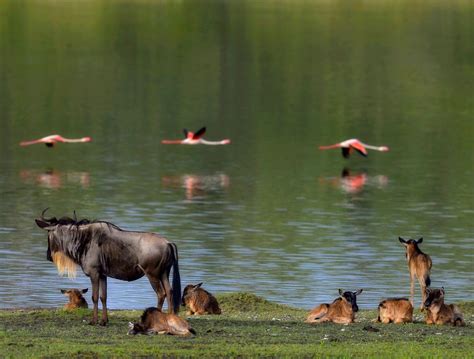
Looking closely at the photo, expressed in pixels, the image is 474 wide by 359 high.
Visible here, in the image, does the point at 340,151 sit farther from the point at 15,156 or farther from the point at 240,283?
the point at 240,283

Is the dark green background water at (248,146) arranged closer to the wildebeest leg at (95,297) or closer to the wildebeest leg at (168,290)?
the wildebeest leg at (95,297)

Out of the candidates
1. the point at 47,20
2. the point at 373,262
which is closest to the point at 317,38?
the point at 47,20

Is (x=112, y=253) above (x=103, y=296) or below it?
above

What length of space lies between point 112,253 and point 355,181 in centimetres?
2712

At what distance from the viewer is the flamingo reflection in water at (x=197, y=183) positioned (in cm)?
4119

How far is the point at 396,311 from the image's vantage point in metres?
18.2

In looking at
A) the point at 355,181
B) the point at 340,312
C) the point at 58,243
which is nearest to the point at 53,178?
the point at 355,181

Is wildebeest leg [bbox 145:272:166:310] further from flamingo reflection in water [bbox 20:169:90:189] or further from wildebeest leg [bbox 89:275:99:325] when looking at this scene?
flamingo reflection in water [bbox 20:169:90:189]

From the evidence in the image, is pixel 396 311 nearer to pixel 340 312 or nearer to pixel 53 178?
pixel 340 312

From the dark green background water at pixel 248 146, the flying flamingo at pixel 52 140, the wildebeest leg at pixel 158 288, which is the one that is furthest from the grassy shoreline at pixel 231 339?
the flying flamingo at pixel 52 140

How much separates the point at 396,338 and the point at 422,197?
79.1ft

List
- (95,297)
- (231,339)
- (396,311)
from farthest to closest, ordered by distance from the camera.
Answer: (396,311) → (95,297) → (231,339)

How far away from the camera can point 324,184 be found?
142ft

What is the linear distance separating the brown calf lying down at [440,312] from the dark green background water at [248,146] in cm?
630
